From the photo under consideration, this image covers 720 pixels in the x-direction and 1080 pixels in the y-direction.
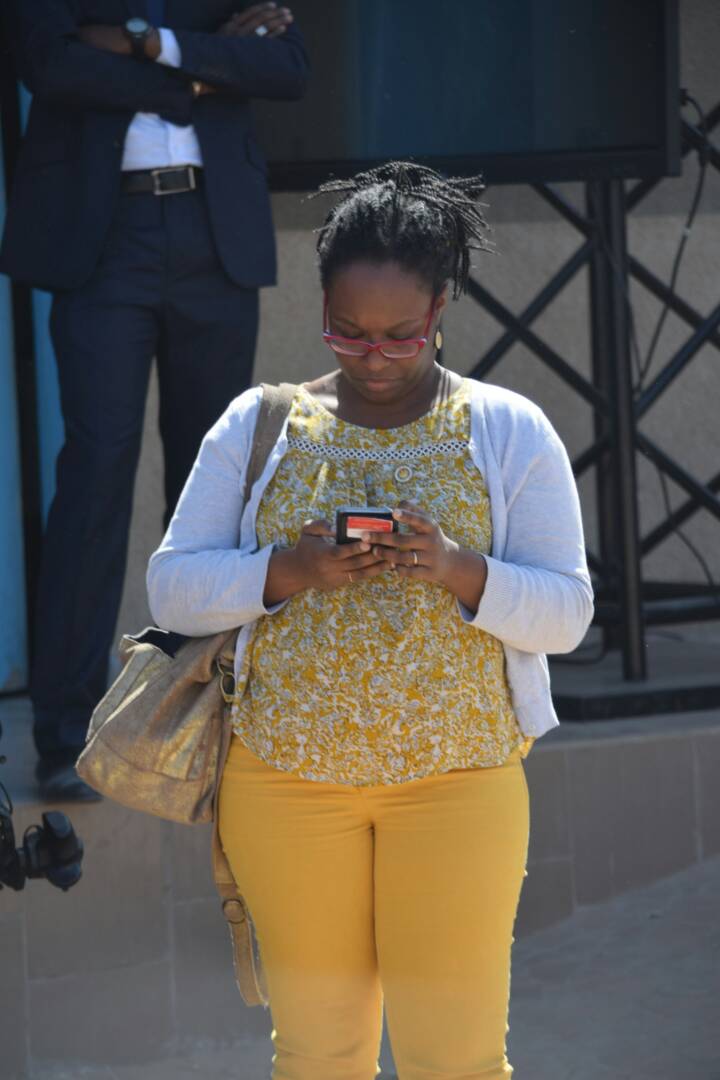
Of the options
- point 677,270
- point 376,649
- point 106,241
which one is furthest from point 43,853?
point 677,270

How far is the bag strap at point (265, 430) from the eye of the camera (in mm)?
2697

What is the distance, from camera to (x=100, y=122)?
403 cm

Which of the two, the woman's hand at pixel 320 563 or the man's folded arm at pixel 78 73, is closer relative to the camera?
the woman's hand at pixel 320 563

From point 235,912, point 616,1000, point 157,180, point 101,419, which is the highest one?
point 157,180

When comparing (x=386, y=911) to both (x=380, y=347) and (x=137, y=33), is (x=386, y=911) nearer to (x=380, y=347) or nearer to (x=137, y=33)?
(x=380, y=347)

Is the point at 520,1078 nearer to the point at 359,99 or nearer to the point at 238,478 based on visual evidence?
the point at 238,478

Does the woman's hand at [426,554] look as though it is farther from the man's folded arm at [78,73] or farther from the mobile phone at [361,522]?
the man's folded arm at [78,73]

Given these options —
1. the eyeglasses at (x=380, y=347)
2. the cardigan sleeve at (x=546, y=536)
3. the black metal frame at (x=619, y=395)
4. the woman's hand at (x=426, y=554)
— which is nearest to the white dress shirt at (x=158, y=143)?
the black metal frame at (x=619, y=395)

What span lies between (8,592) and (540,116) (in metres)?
2.04

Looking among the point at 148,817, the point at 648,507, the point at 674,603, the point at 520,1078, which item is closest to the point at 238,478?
the point at 148,817

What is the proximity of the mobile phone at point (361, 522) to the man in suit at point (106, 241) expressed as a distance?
5.58 ft

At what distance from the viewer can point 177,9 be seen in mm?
4180

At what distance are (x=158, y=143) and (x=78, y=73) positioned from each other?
0.25 meters

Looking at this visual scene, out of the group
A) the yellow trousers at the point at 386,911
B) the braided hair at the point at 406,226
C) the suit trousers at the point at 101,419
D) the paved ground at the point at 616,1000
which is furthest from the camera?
the suit trousers at the point at 101,419
